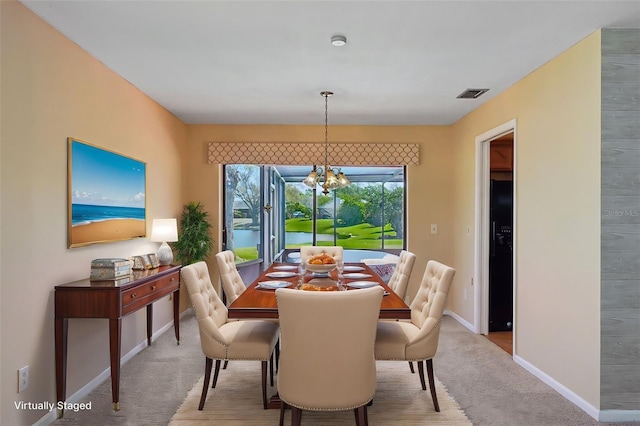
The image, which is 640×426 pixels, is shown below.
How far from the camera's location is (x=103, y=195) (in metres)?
3.03

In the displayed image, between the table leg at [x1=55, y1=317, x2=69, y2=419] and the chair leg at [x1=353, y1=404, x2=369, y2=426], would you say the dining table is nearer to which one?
the chair leg at [x1=353, y1=404, x2=369, y2=426]

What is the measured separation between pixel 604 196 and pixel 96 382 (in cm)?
382

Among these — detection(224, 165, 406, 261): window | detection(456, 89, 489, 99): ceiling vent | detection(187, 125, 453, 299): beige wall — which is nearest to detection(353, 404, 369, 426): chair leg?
detection(456, 89, 489, 99): ceiling vent

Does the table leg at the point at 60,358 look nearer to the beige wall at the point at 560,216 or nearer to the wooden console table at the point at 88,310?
the wooden console table at the point at 88,310

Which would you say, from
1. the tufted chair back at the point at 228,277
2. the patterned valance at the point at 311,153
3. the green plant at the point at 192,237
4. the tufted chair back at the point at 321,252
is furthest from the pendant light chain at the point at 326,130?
the green plant at the point at 192,237

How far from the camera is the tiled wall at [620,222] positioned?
2424 millimetres

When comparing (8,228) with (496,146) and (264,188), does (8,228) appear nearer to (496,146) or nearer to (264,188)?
(264,188)

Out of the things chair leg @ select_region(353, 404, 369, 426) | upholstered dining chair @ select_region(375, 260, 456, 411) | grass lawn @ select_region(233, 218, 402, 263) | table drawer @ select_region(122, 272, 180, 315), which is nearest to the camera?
chair leg @ select_region(353, 404, 369, 426)

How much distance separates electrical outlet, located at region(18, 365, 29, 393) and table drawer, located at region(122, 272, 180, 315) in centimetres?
57

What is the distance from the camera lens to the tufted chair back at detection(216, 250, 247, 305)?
331 cm

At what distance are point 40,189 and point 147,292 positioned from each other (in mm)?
1042

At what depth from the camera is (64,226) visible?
8.50ft

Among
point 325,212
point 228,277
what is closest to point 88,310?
point 228,277

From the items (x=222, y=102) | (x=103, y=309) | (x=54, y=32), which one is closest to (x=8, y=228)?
(x=103, y=309)
